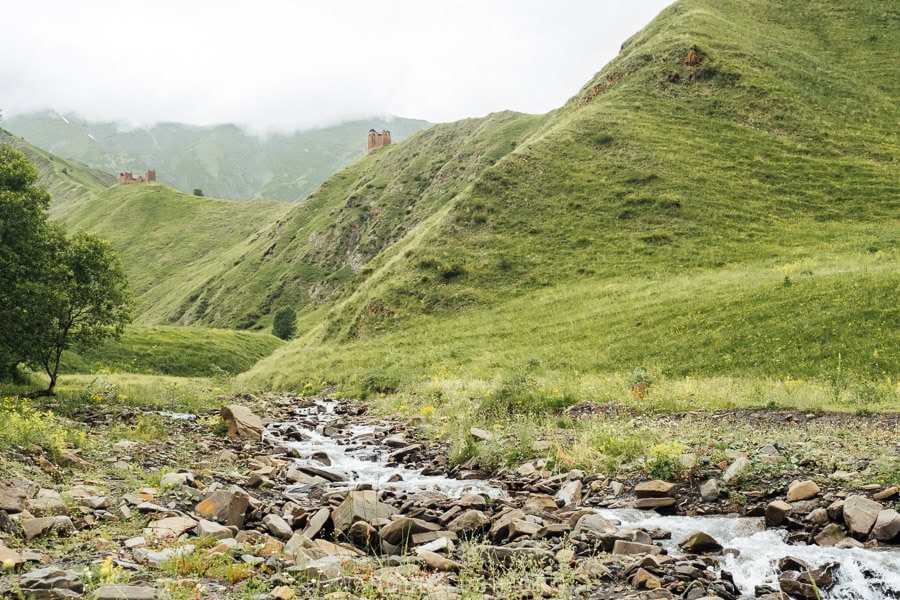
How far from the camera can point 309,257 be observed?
12194cm

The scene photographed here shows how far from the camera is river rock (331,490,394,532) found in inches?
409

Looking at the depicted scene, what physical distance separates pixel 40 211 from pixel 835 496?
30219 millimetres

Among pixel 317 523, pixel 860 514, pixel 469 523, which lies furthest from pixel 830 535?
pixel 317 523

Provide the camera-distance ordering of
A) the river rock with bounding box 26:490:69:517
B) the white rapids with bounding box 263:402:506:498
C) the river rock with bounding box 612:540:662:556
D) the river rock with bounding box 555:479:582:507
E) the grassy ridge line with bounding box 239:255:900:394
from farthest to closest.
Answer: the grassy ridge line with bounding box 239:255:900:394 < the white rapids with bounding box 263:402:506:498 < the river rock with bounding box 555:479:582:507 < the river rock with bounding box 26:490:69:517 < the river rock with bounding box 612:540:662:556

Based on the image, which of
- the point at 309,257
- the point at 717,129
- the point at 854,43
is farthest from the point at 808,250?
the point at 309,257

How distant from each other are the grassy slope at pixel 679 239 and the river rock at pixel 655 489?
50.4 ft

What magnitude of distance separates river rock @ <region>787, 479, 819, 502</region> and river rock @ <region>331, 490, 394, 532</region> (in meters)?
7.43

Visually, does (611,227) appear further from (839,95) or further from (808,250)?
(839,95)

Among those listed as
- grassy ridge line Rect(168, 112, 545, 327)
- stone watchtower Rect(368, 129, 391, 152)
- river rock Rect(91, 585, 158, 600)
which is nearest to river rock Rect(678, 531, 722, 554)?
river rock Rect(91, 585, 158, 600)

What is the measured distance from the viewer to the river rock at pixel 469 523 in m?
10.5

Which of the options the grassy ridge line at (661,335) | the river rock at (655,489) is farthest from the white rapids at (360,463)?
the grassy ridge line at (661,335)

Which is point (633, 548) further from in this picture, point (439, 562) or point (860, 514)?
point (860, 514)

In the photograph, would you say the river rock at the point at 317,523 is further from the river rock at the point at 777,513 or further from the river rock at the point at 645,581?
A: the river rock at the point at 777,513

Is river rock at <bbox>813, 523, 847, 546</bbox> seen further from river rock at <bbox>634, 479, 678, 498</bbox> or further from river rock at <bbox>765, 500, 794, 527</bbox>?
river rock at <bbox>634, 479, 678, 498</bbox>
